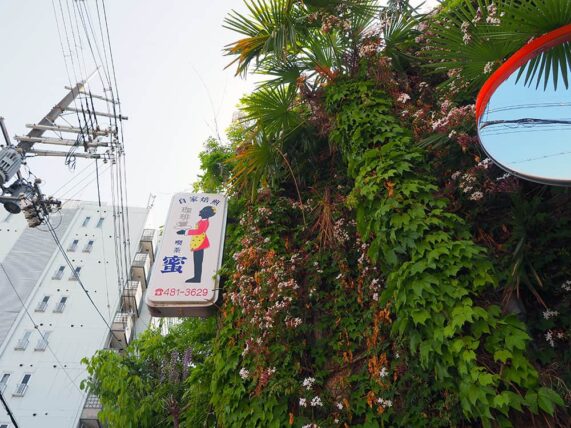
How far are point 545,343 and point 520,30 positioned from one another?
2.47m

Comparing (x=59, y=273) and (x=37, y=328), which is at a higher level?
(x=59, y=273)

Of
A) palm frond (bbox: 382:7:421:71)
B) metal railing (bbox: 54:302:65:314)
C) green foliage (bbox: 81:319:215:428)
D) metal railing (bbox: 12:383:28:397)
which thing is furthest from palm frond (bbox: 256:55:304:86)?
metal railing (bbox: 54:302:65:314)

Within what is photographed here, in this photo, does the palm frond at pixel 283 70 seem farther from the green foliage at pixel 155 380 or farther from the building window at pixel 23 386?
the building window at pixel 23 386

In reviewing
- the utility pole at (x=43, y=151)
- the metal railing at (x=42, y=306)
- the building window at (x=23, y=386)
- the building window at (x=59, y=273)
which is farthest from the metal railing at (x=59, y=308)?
the utility pole at (x=43, y=151)

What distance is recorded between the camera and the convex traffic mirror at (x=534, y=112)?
2402mm

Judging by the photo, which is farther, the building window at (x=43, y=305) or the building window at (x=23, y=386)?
the building window at (x=43, y=305)

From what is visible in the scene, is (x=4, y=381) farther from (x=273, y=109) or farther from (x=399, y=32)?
(x=399, y=32)

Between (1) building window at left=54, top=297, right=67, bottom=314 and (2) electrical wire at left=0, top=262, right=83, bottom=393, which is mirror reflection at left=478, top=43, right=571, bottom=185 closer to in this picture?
(2) electrical wire at left=0, top=262, right=83, bottom=393

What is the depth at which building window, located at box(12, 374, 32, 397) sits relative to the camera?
62.6 feet

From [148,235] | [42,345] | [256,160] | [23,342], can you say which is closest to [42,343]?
[42,345]

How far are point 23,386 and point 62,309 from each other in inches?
178

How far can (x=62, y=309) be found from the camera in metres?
22.8

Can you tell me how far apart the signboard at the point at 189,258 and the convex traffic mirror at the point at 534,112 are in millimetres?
4602

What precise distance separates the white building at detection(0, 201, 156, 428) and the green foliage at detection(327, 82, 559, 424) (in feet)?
47.1
